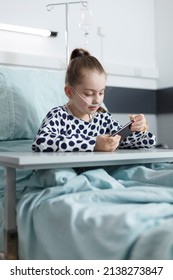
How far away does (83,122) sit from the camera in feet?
4.81

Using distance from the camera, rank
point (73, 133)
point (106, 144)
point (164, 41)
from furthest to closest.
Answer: point (164, 41) < point (73, 133) < point (106, 144)

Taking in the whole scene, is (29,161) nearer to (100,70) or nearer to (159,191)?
(159,191)

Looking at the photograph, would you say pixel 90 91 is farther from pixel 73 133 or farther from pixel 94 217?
pixel 94 217

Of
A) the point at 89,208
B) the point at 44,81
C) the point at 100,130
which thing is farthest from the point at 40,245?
the point at 44,81

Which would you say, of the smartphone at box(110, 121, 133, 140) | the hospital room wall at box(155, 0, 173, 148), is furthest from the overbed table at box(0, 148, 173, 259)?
the hospital room wall at box(155, 0, 173, 148)

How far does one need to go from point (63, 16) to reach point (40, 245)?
192 cm

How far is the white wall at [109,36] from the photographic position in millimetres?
2311

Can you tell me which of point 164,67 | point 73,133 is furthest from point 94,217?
point 164,67

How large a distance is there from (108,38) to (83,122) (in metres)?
1.41

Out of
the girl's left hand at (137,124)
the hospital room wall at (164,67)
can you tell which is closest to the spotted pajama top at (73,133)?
the girl's left hand at (137,124)

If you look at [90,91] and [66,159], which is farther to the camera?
[90,91]

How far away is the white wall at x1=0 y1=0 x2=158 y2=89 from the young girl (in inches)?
35.0

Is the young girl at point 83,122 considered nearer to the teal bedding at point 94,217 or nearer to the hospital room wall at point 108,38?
the teal bedding at point 94,217
